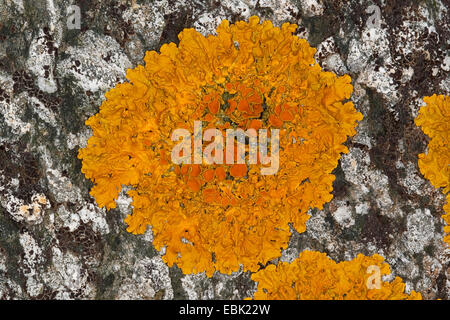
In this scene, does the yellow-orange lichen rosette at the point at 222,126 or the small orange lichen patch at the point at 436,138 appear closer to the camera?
the yellow-orange lichen rosette at the point at 222,126

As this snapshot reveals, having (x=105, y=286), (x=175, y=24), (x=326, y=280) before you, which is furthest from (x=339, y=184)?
(x=105, y=286)

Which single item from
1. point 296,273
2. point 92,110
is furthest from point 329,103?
point 92,110

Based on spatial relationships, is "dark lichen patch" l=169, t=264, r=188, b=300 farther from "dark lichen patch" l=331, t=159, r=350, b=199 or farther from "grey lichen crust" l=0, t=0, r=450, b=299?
"dark lichen patch" l=331, t=159, r=350, b=199

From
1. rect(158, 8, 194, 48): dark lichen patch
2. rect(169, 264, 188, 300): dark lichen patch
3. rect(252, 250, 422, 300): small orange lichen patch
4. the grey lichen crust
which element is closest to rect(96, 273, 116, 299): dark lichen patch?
the grey lichen crust

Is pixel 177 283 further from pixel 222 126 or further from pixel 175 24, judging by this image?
pixel 175 24

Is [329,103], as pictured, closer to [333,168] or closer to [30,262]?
[333,168]

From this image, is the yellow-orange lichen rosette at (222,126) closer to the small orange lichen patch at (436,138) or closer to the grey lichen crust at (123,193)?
the grey lichen crust at (123,193)

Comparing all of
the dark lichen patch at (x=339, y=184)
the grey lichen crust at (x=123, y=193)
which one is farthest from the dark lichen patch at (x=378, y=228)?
the dark lichen patch at (x=339, y=184)
